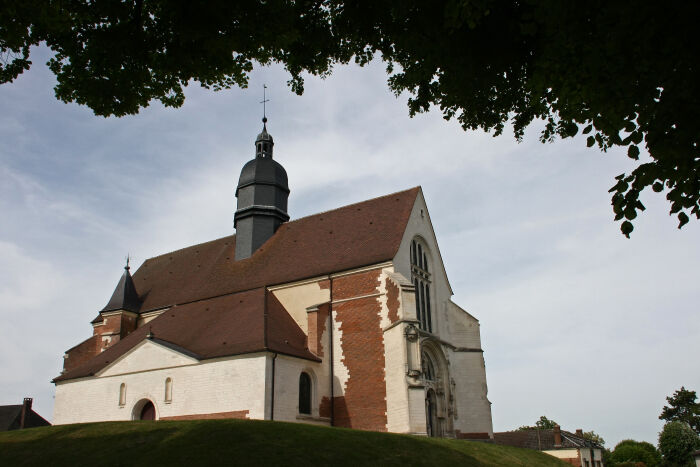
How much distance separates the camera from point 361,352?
24.2 m

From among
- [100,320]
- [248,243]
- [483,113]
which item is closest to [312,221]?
[248,243]

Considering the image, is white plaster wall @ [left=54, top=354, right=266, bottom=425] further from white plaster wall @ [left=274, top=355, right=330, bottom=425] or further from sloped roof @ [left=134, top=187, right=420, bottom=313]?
sloped roof @ [left=134, top=187, right=420, bottom=313]

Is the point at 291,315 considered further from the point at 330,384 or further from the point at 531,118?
the point at 531,118

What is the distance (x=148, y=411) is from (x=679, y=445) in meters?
53.1

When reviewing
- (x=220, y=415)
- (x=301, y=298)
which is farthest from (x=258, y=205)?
(x=220, y=415)

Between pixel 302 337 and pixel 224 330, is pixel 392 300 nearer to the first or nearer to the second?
pixel 302 337

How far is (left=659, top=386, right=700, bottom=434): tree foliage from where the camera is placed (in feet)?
255

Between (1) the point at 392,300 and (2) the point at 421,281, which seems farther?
(2) the point at 421,281

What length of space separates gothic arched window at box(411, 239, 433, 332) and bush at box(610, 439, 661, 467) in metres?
45.6

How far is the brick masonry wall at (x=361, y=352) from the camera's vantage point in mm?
23156

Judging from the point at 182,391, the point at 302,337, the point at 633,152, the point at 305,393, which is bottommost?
the point at 305,393

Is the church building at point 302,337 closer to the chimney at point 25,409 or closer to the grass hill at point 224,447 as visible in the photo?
the grass hill at point 224,447

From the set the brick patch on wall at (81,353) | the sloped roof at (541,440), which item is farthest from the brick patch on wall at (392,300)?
the sloped roof at (541,440)

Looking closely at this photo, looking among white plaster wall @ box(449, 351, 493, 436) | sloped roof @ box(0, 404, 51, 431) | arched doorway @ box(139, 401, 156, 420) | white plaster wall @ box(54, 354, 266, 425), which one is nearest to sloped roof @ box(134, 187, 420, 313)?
white plaster wall @ box(54, 354, 266, 425)
